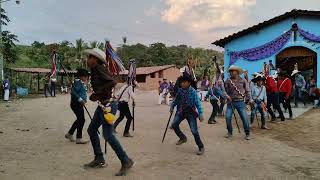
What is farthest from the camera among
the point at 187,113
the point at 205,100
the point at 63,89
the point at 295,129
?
the point at 63,89

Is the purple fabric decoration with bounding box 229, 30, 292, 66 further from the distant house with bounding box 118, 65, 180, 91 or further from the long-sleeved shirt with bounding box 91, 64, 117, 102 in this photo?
the distant house with bounding box 118, 65, 180, 91

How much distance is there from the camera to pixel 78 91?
9.56 meters

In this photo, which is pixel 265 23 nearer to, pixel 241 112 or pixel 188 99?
pixel 241 112

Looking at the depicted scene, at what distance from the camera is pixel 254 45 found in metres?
21.5

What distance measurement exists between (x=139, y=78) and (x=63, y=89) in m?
16.8

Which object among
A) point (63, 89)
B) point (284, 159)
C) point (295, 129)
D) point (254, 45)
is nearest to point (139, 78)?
point (63, 89)

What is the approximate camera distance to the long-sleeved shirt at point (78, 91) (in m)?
9.55

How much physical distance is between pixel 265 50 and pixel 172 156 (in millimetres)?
13984

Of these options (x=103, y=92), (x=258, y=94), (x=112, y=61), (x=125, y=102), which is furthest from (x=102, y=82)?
(x=258, y=94)

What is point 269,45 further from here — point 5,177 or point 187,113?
point 5,177

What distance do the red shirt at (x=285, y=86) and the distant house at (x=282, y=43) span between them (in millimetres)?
5828

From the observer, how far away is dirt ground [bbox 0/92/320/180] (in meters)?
6.79

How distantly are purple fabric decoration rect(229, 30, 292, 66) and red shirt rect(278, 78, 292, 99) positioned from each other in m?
6.06

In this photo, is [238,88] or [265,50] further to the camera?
[265,50]
